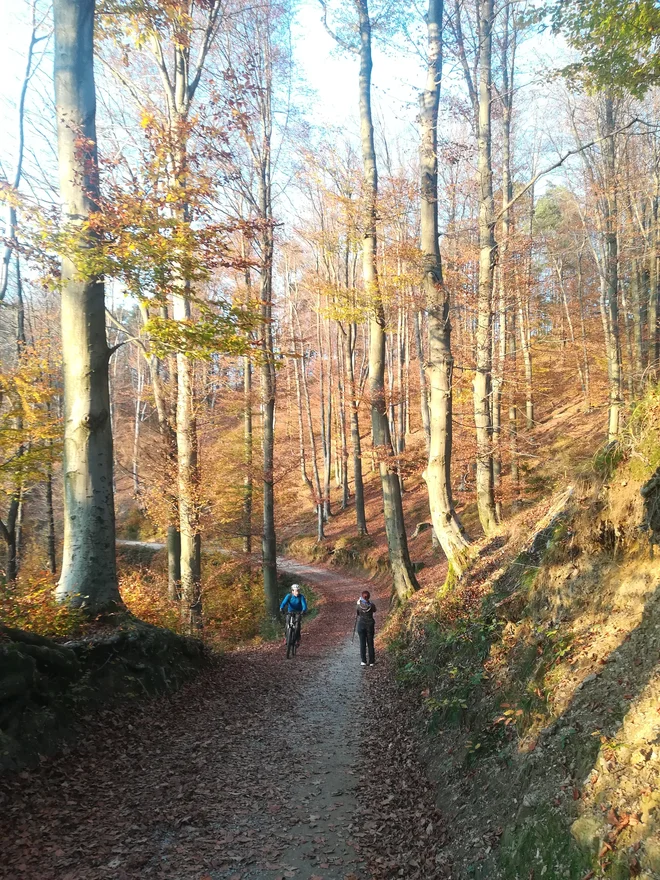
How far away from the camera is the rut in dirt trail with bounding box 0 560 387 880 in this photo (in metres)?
3.57

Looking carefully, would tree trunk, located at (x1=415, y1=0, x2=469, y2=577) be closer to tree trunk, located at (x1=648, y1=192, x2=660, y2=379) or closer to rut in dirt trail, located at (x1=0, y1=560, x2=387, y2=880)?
rut in dirt trail, located at (x1=0, y1=560, x2=387, y2=880)

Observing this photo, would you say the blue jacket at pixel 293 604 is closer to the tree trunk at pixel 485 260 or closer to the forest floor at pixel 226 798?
the forest floor at pixel 226 798

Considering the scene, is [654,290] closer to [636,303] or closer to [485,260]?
[636,303]

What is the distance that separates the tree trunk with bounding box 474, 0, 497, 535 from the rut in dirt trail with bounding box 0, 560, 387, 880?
5912 millimetres

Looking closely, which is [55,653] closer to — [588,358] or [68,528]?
[68,528]

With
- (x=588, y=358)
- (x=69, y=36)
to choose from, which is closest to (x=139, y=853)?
(x=69, y=36)

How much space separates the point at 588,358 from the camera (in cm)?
2428

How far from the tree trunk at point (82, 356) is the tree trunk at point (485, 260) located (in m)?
6.93

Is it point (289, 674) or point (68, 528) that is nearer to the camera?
point (68, 528)

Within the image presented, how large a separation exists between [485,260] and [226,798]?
10233 mm

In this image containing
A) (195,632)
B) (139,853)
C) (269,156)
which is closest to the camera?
(139,853)

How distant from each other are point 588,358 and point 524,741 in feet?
79.0

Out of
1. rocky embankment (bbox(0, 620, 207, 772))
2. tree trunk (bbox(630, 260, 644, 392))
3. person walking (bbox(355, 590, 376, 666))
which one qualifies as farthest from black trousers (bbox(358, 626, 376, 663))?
tree trunk (bbox(630, 260, 644, 392))

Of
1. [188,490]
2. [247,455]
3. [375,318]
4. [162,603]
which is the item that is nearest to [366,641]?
[162,603]
